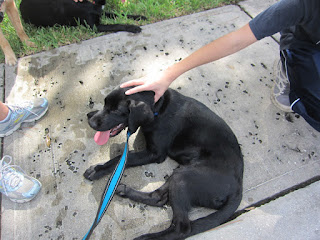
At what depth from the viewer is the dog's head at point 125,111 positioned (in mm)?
1851

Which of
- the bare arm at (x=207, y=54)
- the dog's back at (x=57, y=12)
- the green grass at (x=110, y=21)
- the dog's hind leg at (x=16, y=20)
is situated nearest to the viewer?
the bare arm at (x=207, y=54)

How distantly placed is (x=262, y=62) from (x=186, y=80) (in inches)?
41.8

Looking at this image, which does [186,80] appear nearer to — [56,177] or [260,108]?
[260,108]

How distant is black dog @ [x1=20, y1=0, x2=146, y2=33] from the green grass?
9 cm

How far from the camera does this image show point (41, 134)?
8.02 ft

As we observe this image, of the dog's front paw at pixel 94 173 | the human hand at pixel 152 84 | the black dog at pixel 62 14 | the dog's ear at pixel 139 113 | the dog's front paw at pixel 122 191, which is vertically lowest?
the dog's front paw at pixel 122 191

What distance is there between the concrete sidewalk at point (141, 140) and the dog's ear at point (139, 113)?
0.60 meters

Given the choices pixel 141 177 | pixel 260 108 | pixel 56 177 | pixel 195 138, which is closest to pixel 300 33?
pixel 260 108

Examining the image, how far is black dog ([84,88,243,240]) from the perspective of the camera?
1.87m

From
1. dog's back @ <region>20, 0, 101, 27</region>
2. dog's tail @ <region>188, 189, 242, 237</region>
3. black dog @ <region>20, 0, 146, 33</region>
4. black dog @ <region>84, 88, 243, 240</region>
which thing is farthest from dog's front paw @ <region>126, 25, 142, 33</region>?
dog's tail @ <region>188, 189, 242, 237</region>

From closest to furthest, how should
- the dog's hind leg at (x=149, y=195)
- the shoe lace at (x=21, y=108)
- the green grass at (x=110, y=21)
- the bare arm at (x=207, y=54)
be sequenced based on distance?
the bare arm at (x=207, y=54), the dog's hind leg at (x=149, y=195), the shoe lace at (x=21, y=108), the green grass at (x=110, y=21)

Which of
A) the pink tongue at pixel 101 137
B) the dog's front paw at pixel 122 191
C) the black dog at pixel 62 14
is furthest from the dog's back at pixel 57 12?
the dog's front paw at pixel 122 191

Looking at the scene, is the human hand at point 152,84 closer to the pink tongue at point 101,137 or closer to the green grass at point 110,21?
the pink tongue at point 101,137

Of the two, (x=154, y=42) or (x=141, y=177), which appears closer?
(x=141, y=177)
